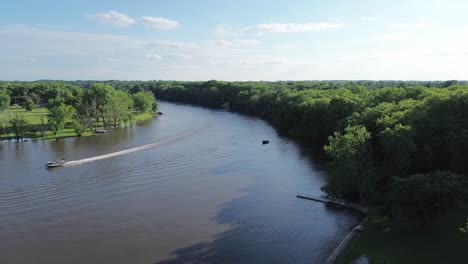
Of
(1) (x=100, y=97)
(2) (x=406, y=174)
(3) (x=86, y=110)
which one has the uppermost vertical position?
(1) (x=100, y=97)

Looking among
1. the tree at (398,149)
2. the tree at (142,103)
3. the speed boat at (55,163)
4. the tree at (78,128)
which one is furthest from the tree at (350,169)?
the tree at (142,103)

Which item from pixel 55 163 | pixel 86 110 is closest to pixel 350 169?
pixel 55 163

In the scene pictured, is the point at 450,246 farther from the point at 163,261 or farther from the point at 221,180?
the point at 221,180

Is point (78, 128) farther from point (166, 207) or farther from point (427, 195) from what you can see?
point (427, 195)

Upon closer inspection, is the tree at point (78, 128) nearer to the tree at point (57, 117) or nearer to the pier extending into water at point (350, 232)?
the tree at point (57, 117)

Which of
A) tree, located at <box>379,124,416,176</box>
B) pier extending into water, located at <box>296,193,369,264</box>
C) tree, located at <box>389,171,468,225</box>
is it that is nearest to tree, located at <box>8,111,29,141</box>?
pier extending into water, located at <box>296,193,369,264</box>

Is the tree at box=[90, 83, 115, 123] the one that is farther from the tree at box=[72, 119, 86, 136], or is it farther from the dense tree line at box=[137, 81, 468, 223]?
the dense tree line at box=[137, 81, 468, 223]

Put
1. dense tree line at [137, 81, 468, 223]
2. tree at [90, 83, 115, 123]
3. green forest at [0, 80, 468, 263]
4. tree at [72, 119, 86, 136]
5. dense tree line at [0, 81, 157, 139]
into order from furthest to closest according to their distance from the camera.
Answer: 1. tree at [90, 83, 115, 123]
2. tree at [72, 119, 86, 136]
3. dense tree line at [0, 81, 157, 139]
4. dense tree line at [137, 81, 468, 223]
5. green forest at [0, 80, 468, 263]
